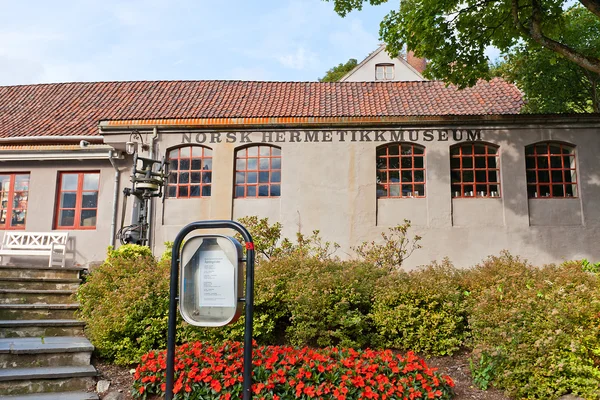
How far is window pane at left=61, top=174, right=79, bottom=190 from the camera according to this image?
43.8ft

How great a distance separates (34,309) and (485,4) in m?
10.7

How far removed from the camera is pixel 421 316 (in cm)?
647

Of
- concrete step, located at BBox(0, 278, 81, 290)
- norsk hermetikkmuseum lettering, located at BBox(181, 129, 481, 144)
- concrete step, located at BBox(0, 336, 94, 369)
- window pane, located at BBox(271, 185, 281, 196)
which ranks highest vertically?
norsk hermetikkmuseum lettering, located at BBox(181, 129, 481, 144)

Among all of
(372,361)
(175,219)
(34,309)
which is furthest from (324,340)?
(175,219)

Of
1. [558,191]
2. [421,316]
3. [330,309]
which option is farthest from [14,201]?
[558,191]

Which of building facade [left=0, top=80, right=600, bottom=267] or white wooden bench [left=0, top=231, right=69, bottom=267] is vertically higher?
building facade [left=0, top=80, right=600, bottom=267]

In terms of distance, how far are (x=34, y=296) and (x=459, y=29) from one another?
10156mm

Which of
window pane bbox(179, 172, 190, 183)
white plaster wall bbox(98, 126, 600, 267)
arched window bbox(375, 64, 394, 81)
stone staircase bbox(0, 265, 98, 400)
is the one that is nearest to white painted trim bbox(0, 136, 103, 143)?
window pane bbox(179, 172, 190, 183)

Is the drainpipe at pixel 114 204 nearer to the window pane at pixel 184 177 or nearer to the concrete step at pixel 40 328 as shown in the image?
the window pane at pixel 184 177

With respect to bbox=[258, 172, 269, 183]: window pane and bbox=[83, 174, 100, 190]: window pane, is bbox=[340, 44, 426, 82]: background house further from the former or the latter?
bbox=[83, 174, 100, 190]: window pane

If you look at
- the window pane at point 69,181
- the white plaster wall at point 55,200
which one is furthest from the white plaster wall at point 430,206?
the window pane at point 69,181

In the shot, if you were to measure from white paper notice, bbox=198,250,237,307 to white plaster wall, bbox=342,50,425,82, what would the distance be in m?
19.9

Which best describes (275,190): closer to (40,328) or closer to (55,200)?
(55,200)

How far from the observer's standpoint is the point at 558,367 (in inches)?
196
